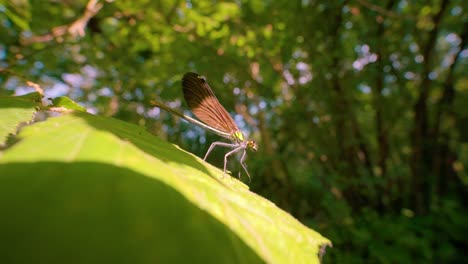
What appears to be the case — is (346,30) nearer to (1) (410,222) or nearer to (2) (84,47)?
(1) (410,222)

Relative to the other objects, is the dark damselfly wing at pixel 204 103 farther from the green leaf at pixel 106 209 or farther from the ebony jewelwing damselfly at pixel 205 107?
the green leaf at pixel 106 209

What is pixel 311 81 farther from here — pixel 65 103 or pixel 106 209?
pixel 106 209

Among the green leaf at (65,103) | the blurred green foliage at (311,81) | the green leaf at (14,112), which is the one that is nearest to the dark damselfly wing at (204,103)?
the green leaf at (65,103)

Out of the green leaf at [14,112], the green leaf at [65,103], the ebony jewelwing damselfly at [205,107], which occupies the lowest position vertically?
the green leaf at [14,112]

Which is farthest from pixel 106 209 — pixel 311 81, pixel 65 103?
pixel 311 81

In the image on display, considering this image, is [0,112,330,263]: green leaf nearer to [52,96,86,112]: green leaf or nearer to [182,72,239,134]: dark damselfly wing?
[52,96,86,112]: green leaf

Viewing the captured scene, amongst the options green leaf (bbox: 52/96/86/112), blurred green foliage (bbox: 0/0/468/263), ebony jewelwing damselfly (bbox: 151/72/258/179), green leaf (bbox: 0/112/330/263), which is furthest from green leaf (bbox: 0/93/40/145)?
blurred green foliage (bbox: 0/0/468/263)

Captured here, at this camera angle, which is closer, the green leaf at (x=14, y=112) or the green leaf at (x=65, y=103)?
the green leaf at (x=14, y=112)
